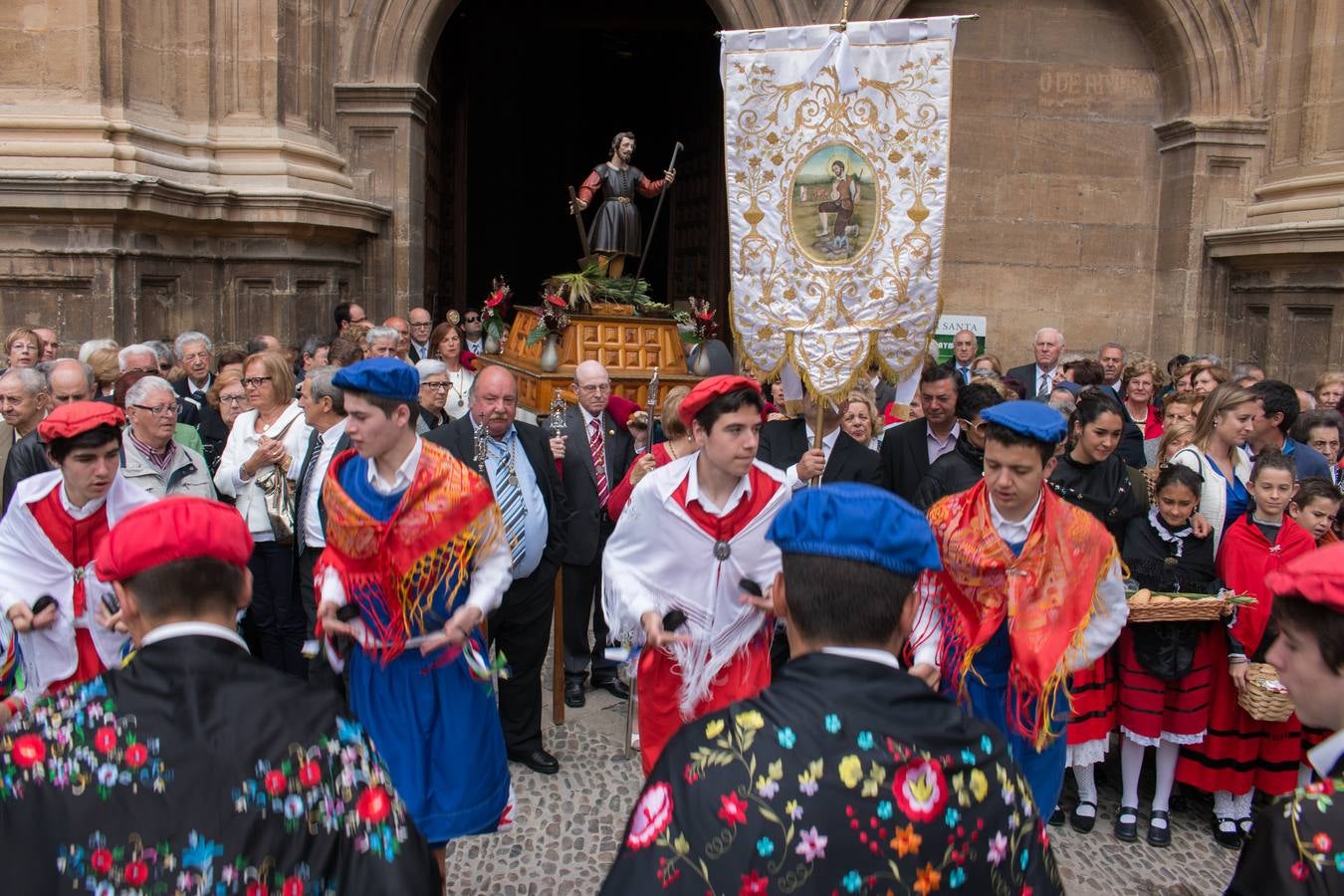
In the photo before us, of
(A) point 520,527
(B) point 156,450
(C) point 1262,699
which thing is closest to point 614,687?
(A) point 520,527

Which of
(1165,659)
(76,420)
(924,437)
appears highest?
(76,420)

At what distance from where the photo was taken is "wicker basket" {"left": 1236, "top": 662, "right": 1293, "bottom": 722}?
4742 mm

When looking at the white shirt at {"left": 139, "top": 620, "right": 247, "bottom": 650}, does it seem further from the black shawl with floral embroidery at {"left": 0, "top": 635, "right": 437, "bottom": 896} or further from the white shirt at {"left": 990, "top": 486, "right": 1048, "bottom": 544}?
the white shirt at {"left": 990, "top": 486, "right": 1048, "bottom": 544}

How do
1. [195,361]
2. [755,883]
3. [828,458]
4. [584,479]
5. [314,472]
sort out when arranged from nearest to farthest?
[755,883]
[314,472]
[828,458]
[584,479]
[195,361]

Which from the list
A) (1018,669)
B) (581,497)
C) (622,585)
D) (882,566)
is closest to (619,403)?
(581,497)

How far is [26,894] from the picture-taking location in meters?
1.81

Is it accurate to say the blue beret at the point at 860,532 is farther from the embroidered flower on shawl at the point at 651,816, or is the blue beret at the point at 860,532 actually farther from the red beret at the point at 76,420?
the red beret at the point at 76,420

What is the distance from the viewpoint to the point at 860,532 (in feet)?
6.42

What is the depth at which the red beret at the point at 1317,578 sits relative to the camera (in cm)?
181

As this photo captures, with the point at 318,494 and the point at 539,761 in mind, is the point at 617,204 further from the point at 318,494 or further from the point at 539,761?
the point at 539,761

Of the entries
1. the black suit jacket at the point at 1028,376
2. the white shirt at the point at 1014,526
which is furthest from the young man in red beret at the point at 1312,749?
the black suit jacket at the point at 1028,376

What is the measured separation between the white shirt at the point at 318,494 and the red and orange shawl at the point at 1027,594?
8.64 feet

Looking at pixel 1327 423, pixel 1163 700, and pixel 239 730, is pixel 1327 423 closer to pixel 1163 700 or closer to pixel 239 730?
pixel 1163 700

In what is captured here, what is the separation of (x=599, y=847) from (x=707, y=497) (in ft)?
5.92
